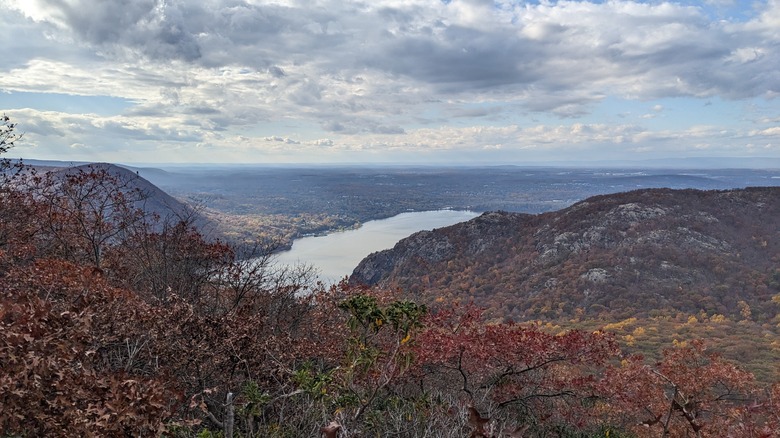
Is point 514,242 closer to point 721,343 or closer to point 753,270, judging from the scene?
point 753,270

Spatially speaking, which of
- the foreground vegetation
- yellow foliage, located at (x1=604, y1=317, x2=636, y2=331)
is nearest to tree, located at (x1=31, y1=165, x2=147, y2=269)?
the foreground vegetation

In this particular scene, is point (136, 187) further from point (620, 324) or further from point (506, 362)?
point (620, 324)

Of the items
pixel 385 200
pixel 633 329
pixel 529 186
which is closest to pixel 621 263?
pixel 633 329

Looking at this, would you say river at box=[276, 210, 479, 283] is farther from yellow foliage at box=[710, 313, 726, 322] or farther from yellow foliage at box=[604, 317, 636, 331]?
yellow foliage at box=[710, 313, 726, 322]

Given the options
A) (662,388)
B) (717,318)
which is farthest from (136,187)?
(717,318)

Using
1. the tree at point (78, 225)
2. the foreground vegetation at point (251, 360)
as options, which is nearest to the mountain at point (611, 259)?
the foreground vegetation at point (251, 360)

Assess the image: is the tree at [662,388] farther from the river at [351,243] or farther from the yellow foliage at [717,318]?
the river at [351,243]

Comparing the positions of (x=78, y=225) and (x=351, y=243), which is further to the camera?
(x=351, y=243)
